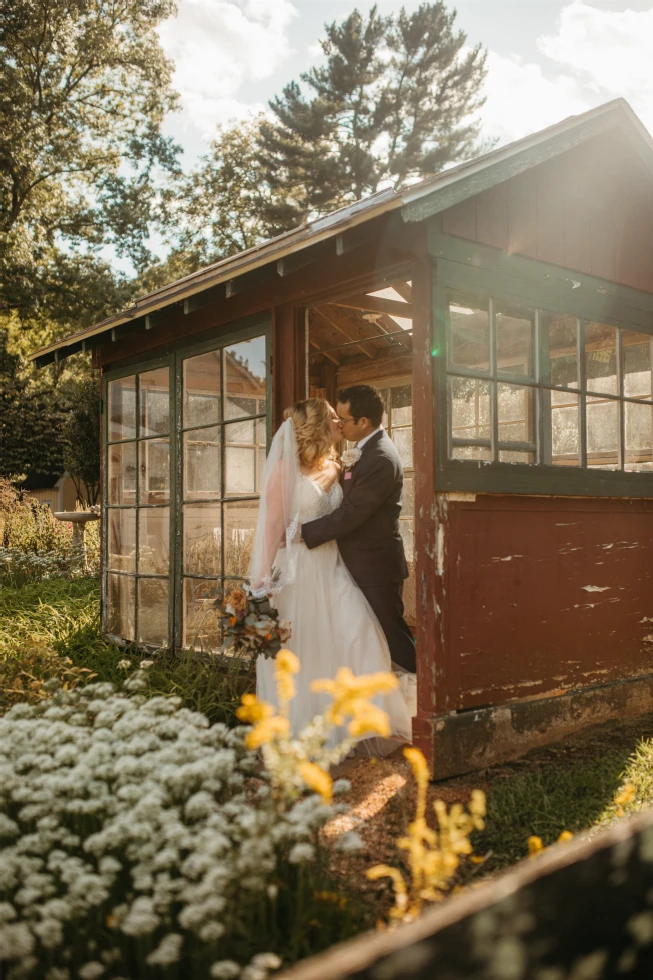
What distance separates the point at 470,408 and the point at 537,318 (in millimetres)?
746

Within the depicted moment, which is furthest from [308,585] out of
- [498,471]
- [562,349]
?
[562,349]

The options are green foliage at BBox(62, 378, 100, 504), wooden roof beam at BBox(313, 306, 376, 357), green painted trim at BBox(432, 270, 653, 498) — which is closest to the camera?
green painted trim at BBox(432, 270, 653, 498)

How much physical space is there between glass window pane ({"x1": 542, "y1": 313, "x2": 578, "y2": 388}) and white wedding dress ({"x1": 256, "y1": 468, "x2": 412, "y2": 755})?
162 centimetres

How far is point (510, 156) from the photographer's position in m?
4.45

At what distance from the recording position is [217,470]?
19.4 feet

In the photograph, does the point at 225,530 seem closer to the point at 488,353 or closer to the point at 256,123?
the point at 488,353

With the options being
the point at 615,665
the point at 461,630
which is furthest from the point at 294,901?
the point at 615,665

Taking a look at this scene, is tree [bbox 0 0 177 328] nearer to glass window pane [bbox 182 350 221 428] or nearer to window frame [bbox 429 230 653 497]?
glass window pane [bbox 182 350 221 428]

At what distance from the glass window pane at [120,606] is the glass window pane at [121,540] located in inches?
4.2

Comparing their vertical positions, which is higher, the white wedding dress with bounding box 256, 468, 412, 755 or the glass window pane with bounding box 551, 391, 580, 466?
the glass window pane with bounding box 551, 391, 580, 466

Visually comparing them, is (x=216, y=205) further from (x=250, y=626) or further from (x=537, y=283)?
(x=250, y=626)

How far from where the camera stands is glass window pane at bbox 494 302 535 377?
186 inches

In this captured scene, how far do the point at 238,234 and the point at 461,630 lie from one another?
→ 22542mm

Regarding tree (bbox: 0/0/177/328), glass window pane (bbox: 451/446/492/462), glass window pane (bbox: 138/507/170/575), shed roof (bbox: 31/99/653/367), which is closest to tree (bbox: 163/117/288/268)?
tree (bbox: 0/0/177/328)
